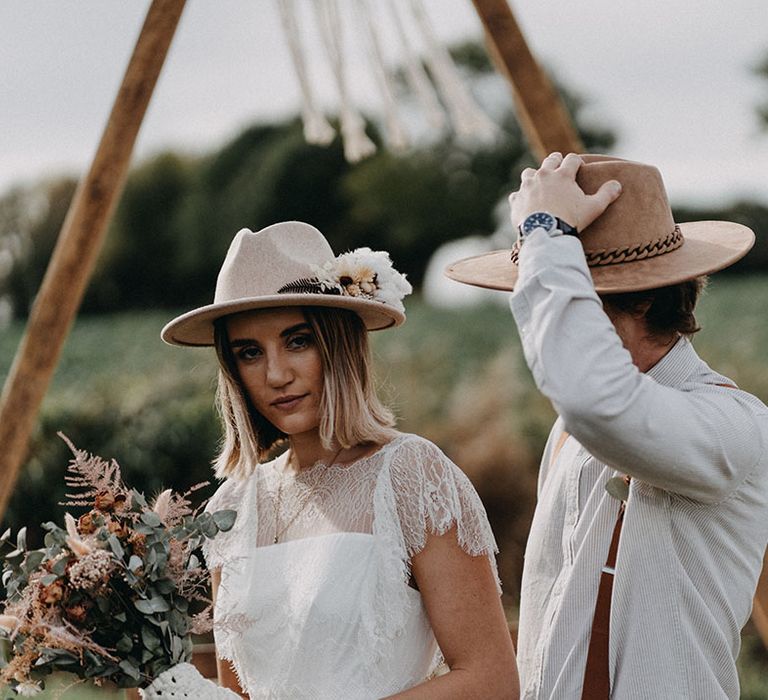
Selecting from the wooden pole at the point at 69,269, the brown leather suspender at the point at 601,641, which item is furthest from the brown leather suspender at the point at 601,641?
the wooden pole at the point at 69,269

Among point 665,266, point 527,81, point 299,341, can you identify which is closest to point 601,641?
point 665,266

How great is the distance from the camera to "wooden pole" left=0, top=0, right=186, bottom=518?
12.6ft

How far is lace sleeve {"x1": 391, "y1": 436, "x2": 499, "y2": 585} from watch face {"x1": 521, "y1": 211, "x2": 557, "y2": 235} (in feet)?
2.10

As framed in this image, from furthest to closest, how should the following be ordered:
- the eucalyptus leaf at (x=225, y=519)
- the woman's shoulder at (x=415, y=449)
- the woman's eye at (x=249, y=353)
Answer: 1. the woman's eye at (x=249, y=353)
2. the woman's shoulder at (x=415, y=449)
3. the eucalyptus leaf at (x=225, y=519)

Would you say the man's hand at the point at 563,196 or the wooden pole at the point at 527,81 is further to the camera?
the wooden pole at the point at 527,81

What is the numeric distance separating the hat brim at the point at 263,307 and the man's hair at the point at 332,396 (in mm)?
46

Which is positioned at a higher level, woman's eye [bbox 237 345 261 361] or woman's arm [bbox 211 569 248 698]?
woman's eye [bbox 237 345 261 361]

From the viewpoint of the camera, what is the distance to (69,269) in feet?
12.7

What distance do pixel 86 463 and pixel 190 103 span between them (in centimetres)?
953

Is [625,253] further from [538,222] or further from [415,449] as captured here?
[415,449]

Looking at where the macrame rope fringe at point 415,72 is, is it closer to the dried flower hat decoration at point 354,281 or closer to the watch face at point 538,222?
the dried flower hat decoration at point 354,281

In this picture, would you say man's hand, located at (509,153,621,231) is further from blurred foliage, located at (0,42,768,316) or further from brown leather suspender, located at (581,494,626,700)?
blurred foliage, located at (0,42,768,316)

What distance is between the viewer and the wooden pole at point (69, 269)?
151 inches

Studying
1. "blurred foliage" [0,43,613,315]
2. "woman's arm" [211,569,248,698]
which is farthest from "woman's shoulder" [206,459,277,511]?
"blurred foliage" [0,43,613,315]
